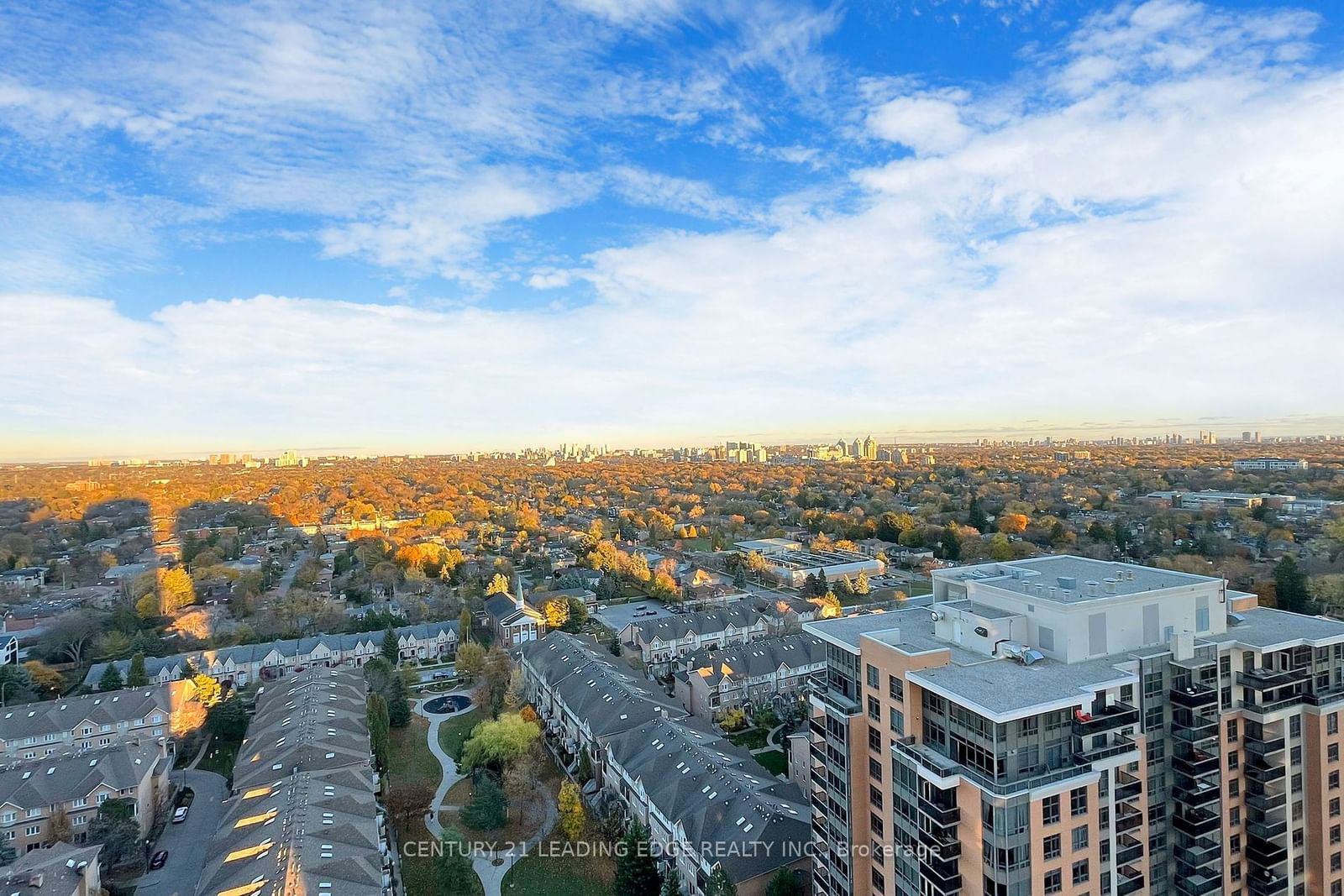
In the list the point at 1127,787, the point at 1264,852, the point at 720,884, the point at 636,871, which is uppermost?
the point at 1127,787

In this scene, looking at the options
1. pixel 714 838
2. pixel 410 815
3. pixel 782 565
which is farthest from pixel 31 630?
pixel 782 565

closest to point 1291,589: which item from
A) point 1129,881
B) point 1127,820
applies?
point 1129,881

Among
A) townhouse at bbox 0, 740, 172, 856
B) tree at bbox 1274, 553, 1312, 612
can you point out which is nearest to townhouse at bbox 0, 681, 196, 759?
townhouse at bbox 0, 740, 172, 856

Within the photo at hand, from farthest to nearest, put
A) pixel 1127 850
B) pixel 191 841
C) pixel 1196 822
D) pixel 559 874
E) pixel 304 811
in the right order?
pixel 191 841
pixel 559 874
pixel 304 811
pixel 1196 822
pixel 1127 850

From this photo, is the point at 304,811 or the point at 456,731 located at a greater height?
the point at 304,811

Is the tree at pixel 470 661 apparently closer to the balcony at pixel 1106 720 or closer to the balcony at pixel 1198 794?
the balcony at pixel 1106 720

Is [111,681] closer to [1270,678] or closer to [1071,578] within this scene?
[1071,578]

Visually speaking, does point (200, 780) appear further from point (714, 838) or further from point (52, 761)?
point (714, 838)

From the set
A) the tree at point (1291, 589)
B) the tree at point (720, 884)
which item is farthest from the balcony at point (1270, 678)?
the tree at point (1291, 589)
